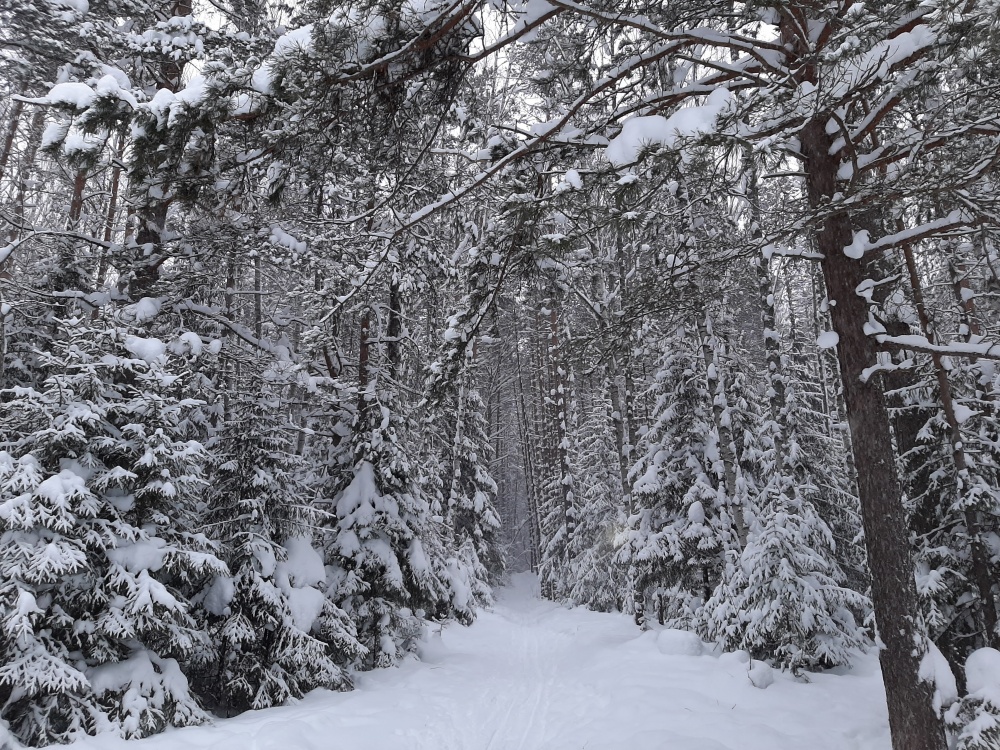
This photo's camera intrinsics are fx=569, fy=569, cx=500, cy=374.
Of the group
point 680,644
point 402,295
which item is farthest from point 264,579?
point 680,644

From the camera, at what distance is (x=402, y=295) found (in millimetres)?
12109

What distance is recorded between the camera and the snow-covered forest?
173 inches

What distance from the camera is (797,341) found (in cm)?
1549

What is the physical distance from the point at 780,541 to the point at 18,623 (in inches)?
→ 375

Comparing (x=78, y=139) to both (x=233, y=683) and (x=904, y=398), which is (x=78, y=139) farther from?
(x=904, y=398)

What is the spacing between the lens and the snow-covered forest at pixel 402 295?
441 cm

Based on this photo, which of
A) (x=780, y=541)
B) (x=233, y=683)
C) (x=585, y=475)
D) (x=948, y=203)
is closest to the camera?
(x=948, y=203)

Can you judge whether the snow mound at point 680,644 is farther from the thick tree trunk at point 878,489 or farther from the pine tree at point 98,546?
the pine tree at point 98,546

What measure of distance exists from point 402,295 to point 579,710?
27.1 feet

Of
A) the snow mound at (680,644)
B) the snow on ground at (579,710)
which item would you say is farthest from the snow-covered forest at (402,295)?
the snow on ground at (579,710)

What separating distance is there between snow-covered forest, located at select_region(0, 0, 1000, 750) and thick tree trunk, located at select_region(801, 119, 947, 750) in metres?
Answer: 0.03

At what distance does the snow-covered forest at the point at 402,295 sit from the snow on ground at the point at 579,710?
1.85 ft

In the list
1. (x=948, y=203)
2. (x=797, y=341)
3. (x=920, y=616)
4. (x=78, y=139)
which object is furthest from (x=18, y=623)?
(x=797, y=341)

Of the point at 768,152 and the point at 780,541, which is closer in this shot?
the point at 768,152
